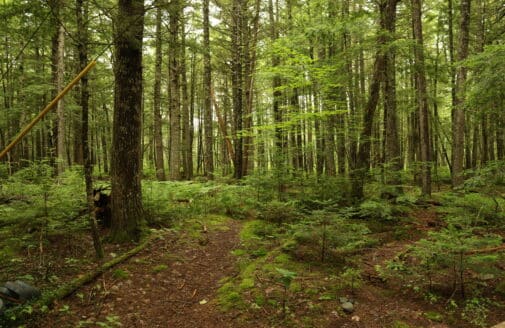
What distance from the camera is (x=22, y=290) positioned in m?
3.99

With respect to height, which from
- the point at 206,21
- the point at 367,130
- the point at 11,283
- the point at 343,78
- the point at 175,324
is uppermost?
the point at 206,21

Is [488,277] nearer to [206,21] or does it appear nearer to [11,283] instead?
[11,283]

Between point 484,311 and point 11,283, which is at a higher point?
point 11,283

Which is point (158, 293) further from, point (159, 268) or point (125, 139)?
point (125, 139)

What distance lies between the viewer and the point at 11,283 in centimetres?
400

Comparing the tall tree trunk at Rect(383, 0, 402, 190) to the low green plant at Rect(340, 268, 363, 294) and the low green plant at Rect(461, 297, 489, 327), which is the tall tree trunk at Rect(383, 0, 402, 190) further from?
the low green plant at Rect(461, 297, 489, 327)

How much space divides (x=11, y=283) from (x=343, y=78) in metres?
9.24

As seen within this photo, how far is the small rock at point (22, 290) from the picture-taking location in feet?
12.9

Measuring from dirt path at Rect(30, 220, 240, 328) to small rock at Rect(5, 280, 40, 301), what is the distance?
39 centimetres

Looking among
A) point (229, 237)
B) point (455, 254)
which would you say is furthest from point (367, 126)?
point (229, 237)

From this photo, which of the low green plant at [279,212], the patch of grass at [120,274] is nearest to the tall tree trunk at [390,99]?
the low green plant at [279,212]

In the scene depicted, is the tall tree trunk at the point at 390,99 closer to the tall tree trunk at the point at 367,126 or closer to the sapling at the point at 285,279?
the tall tree trunk at the point at 367,126

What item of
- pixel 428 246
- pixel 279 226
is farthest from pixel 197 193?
pixel 428 246

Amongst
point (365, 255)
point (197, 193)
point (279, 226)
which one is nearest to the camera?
point (365, 255)
